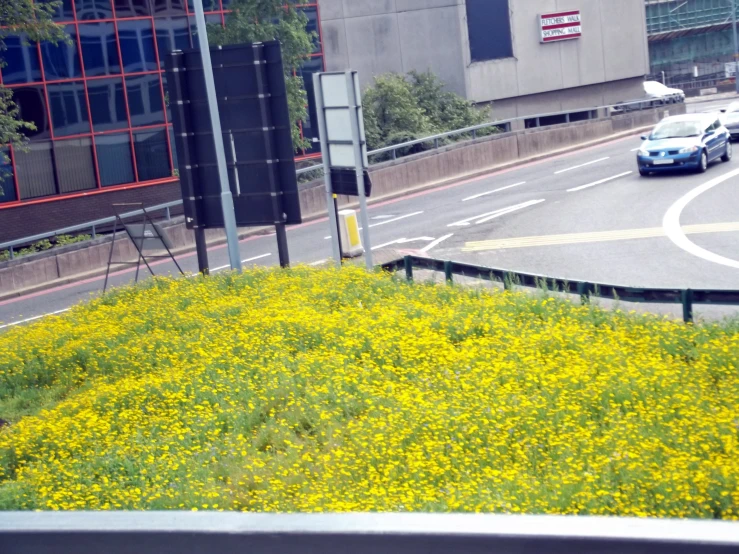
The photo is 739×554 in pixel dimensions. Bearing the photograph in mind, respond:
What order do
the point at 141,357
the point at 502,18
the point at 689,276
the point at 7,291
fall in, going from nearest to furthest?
1. the point at 141,357
2. the point at 689,276
3. the point at 7,291
4. the point at 502,18

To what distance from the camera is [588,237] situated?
19.5 meters

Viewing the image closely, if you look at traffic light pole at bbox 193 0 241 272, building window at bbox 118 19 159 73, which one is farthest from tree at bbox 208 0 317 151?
traffic light pole at bbox 193 0 241 272

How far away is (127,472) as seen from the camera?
701 centimetres

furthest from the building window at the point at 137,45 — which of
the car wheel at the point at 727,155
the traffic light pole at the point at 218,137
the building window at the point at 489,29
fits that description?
the car wheel at the point at 727,155

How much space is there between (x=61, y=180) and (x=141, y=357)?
67.2ft

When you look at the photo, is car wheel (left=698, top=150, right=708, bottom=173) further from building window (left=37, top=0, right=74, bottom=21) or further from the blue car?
building window (left=37, top=0, right=74, bottom=21)

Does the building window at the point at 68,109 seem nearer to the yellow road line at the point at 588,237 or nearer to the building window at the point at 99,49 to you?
the building window at the point at 99,49

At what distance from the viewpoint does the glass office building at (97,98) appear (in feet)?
93.2

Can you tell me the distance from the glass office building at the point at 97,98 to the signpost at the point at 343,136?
14927 millimetres

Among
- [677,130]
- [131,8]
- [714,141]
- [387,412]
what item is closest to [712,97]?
[714,141]

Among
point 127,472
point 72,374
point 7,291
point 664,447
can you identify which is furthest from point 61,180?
point 664,447

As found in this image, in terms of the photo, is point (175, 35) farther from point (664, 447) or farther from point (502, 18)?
point (664, 447)

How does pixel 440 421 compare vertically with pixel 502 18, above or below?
below

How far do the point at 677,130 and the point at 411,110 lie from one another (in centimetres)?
1091
